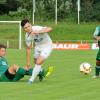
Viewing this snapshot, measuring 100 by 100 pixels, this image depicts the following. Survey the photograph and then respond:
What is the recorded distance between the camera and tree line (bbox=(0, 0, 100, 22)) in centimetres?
6088

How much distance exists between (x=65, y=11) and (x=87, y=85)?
50653 mm

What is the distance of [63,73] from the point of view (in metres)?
17.0

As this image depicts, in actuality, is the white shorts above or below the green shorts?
above

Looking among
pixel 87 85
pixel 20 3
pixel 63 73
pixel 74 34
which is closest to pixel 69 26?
pixel 74 34

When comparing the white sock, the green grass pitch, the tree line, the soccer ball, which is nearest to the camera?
the green grass pitch

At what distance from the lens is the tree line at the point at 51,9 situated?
60875 millimetres

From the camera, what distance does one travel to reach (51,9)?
6375cm

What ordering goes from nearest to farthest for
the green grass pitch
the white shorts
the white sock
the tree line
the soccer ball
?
the green grass pitch, the white sock, the white shorts, the soccer ball, the tree line

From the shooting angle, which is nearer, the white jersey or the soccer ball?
the white jersey

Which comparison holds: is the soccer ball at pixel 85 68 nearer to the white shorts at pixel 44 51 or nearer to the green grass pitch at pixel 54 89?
the green grass pitch at pixel 54 89

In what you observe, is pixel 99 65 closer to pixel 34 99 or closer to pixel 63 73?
pixel 63 73

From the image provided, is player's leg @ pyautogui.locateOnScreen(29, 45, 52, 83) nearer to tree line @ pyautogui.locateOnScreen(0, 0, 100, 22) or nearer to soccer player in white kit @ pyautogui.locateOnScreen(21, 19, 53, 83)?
soccer player in white kit @ pyautogui.locateOnScreen(21, 19, 53, 83)

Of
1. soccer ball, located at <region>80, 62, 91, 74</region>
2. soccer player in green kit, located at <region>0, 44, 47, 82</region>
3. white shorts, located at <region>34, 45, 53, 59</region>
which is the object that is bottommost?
soccer ball, located at <region>80, 62, 91, 74</region>

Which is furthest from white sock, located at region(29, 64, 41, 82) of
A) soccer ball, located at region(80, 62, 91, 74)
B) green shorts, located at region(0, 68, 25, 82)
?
soccer ball, located at region(80, 62, 91, 74)
